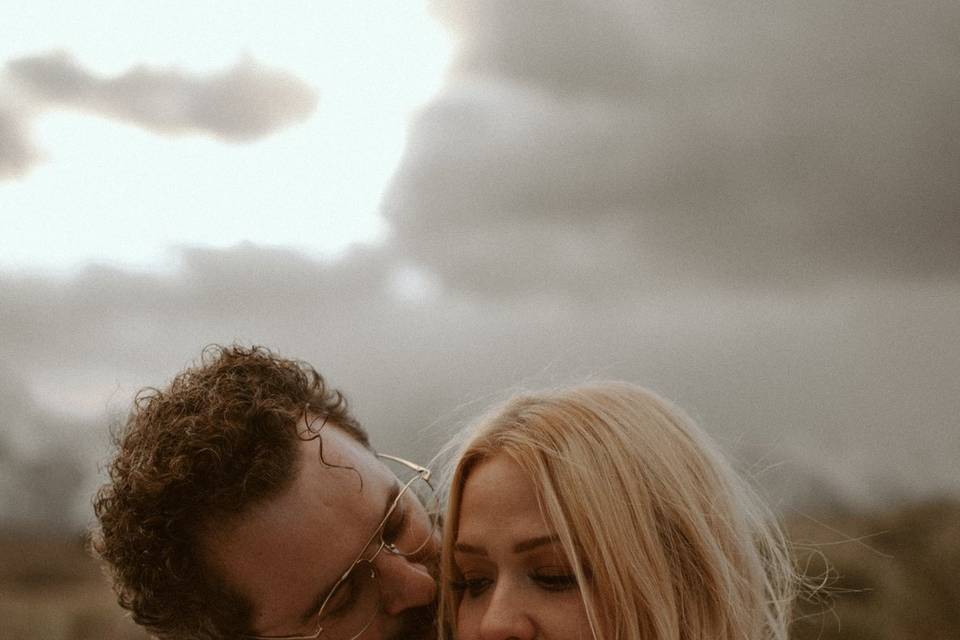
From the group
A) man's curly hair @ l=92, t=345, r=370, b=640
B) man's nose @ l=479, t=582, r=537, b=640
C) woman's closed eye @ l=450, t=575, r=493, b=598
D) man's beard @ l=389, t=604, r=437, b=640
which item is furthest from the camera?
man's beard @ l=389, t=604, r=437, b=640

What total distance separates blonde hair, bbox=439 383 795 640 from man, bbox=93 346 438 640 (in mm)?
461

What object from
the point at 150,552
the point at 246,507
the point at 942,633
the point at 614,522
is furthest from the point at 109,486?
the point at 942,633

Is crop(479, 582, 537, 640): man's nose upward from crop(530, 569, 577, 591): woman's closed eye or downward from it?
downward

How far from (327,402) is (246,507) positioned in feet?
3.00

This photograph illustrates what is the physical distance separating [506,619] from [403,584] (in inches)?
36.6

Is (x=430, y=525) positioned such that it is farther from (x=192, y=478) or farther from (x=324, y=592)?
(x=192, y=478)

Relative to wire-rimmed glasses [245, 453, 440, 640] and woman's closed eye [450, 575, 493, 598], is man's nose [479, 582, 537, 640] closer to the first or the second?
woman's closed eye [450, 575, 493, 598]

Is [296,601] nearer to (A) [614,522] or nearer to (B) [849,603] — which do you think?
(A) [614,522]

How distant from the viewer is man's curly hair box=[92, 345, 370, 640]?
428 cm

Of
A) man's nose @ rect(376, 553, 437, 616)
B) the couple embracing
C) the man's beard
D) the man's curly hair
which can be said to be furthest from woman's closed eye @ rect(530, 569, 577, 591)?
the man's curly hair

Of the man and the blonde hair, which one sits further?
the man

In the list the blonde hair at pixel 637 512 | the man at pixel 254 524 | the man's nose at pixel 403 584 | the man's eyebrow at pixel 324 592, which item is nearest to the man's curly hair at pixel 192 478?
the man at pixel 254 524

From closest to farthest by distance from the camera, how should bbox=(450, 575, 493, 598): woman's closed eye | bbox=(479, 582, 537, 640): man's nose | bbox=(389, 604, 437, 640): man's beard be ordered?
1. bbox=(479, 582, 537, 640): man's nose
2. bbox=(450, 575, 493, 598): woman's closed eye
3. bbox=(389, 604, 437, 640): man's beard

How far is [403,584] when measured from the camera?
441 cm
